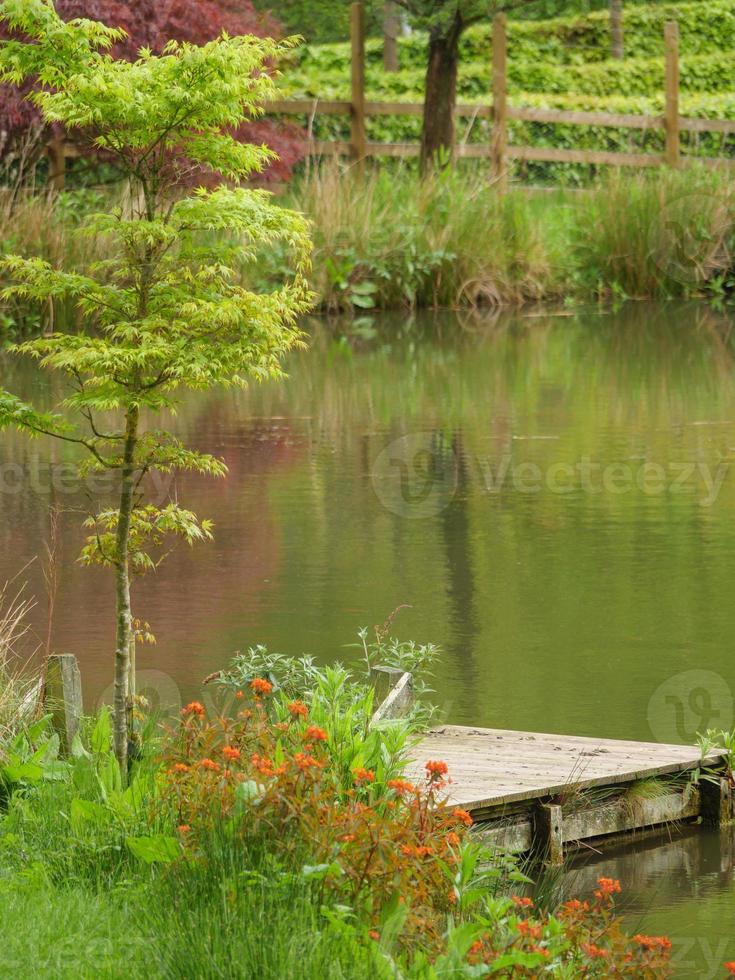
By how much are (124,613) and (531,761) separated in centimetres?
123

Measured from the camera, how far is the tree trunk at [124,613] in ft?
14.8

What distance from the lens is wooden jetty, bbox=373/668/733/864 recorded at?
4.65m

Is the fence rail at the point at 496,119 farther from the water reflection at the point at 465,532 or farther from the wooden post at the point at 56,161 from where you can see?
the water reflection at the point at 465,532

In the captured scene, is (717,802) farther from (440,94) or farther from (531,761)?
(440,94)

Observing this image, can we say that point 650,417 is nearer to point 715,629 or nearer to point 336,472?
point 336,472

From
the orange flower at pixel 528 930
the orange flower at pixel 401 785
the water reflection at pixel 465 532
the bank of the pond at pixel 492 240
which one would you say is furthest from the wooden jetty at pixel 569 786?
the bank of the pond at pixel 492 240

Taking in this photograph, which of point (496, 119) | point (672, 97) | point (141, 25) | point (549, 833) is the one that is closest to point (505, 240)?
point (141, 25)

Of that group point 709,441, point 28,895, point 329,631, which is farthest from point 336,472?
point 28,895

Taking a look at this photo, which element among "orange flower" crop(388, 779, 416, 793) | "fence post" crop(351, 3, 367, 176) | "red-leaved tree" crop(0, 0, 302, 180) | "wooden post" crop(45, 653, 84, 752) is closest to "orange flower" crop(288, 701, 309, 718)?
"orange flower" crop(388, 779, 416, 793)

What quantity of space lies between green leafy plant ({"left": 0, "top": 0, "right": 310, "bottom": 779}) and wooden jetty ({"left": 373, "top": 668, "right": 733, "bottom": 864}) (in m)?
0.94

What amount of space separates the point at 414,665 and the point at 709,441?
5691 mm

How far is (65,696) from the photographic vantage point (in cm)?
463

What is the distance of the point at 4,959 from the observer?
336cm

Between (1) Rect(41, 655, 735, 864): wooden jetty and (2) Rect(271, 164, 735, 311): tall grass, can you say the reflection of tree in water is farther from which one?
(2) Rect(271, 164, 735, 311): tall grass
